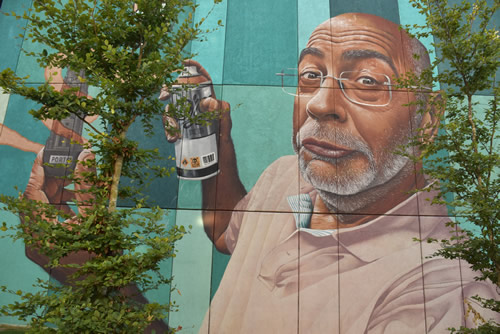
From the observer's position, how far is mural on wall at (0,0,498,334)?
27.1ft

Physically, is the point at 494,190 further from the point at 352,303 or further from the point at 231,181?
the point at 231,181

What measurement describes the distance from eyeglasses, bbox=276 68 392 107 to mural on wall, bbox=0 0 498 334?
0.11 ft

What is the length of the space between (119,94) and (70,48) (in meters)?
0.98

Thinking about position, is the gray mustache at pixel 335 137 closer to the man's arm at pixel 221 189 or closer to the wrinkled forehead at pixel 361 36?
the man's arm at pixel 221 189

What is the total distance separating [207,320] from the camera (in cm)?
815

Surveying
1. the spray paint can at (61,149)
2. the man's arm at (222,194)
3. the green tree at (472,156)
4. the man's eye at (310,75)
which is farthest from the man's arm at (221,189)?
the green tree at (472,156)

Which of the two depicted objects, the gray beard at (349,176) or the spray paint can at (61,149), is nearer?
the gray beard at (349,176)

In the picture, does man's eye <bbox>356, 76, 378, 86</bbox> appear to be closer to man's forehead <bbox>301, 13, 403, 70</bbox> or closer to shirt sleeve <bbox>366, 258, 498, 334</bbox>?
man's forehead <bbox>301, 13, 403, 70</bbox>

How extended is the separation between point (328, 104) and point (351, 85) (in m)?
0.74

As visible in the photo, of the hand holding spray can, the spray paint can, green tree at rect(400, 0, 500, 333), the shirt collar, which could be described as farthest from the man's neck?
the spray paint can

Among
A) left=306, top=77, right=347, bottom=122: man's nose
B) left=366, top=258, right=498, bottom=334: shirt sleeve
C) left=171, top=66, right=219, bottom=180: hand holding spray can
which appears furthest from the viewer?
left=306, top=77, right=347, bottom=122: man's nose

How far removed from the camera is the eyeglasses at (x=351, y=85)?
9.37m

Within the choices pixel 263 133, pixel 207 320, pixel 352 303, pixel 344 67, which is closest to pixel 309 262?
pixel 352 303

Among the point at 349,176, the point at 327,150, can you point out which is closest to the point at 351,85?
the point at 327,150
